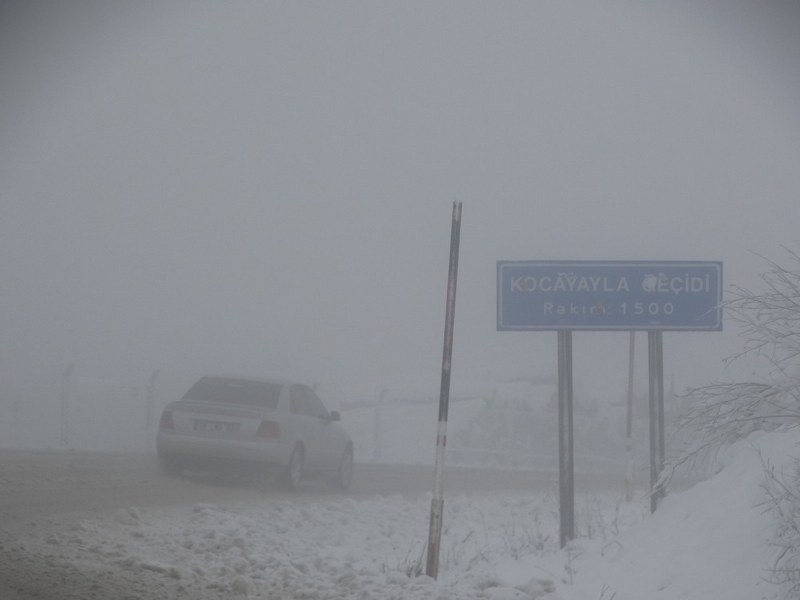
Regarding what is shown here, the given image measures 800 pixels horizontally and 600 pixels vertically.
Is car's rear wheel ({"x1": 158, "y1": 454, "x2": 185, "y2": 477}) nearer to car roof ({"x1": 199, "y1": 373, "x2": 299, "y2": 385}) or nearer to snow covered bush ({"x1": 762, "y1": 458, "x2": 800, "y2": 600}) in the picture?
car roof ({"x1": 199, "y1": 373, "x2": 299, "y2": 385})

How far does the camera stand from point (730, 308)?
32.0 ft

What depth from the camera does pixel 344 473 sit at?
19609mm

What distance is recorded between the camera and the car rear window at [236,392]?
17541 millimetres

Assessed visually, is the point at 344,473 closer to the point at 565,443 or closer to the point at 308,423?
the point at 308,423

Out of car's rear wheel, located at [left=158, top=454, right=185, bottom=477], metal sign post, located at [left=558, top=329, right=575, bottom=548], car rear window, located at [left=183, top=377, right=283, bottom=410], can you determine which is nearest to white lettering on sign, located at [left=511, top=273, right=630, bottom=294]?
metal sign post, located at [left=558, top=329, right=575, bottom=548]

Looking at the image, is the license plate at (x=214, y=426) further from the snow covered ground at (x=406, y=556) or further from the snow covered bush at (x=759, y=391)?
the snow covered bush at (x=759, y=391)

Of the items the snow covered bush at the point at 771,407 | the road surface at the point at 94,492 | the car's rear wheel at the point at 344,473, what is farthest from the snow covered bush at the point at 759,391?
the car's rear wheel at the point at 344,473

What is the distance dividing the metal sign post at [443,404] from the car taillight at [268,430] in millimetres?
6661

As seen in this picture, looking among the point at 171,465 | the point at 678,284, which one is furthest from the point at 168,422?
the point at 678,284

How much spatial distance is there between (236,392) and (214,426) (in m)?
1.20

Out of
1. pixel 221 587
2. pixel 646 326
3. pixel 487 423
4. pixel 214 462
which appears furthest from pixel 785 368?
pixel 487 423

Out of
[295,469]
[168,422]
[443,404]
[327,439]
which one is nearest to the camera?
[443,404]

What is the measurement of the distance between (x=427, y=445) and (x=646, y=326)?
2929 cm

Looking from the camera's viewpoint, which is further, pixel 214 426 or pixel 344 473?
pixel 344 473
